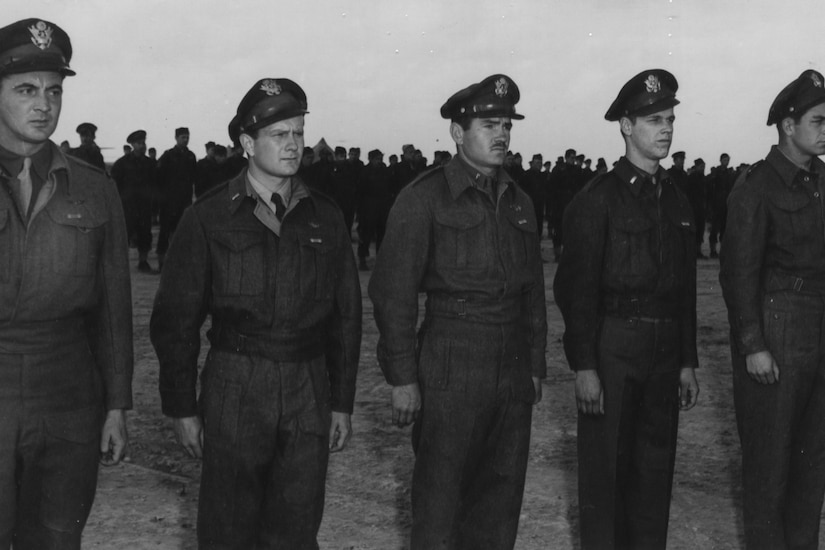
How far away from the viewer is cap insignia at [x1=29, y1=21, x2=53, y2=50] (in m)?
3.03

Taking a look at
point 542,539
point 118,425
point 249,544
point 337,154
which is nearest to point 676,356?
point 542,539

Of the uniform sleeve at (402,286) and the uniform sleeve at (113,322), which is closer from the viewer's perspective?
the uniform sleeve at (113,322)

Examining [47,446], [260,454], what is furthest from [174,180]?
[47,446]

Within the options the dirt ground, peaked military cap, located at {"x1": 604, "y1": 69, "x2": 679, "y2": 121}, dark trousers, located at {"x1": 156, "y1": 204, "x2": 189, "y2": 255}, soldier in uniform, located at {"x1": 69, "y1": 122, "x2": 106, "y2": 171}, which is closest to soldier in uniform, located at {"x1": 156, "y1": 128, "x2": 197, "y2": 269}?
dark trousers, located at {"x1": 156, "y1": 204, "x2": 189, "y2": 255}

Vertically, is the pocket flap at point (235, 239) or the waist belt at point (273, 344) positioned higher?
the pocket flap at point (235, 239)

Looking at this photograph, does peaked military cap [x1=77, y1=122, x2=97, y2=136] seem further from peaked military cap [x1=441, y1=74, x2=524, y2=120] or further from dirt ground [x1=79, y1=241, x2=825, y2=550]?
peaked military cap [x1=441, y1=74, x2=524, y2=120]

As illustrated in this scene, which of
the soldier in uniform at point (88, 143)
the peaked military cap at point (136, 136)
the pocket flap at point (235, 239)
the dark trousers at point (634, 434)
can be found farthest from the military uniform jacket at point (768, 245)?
the peaked military cap at point (136, 136)

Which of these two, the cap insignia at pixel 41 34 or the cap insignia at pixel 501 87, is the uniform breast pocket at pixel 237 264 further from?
the cap insignia at pixel 501 87

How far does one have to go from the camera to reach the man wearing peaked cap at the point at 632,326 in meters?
4.09

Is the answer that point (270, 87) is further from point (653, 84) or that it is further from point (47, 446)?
point (653, 84)

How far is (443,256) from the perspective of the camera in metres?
3.70

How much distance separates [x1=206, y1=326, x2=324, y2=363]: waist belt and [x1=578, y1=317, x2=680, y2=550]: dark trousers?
4.23ft

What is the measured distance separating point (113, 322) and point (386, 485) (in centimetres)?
269

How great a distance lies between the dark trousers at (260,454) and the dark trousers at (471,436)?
0.45 meters
